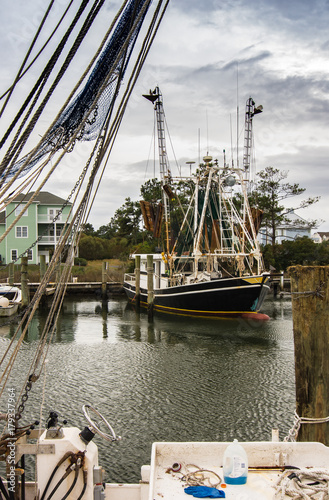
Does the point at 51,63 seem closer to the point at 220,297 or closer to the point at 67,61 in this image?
the point at 67,61

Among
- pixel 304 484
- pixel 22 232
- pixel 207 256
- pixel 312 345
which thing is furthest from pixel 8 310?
pixel 22 232

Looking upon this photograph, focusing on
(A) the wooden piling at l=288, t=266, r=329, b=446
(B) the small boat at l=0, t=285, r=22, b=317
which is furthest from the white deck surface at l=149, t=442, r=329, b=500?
(B) the small boat at l=0, t=285, r=22, b=317

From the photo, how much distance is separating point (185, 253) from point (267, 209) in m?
18.8

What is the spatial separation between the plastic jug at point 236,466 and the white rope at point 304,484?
301mm

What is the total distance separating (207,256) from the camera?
25641 millimetres

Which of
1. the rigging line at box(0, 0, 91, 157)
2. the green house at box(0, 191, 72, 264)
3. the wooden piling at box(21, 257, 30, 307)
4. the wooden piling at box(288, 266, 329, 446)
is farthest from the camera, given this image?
the green house at box(0, 191, 72, 264)

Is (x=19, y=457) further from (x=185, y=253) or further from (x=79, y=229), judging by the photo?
(x=185, y=253)

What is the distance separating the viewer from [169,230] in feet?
98.6

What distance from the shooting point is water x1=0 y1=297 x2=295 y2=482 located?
974 cm

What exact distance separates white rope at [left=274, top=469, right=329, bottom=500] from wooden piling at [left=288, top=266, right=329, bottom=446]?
3.81ft

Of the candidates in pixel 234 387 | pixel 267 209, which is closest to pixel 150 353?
pixel 234 387

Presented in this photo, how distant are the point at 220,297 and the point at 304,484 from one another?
20.7m

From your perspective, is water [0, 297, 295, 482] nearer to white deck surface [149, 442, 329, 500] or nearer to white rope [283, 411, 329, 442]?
white rope [283, 411, 329, 442]

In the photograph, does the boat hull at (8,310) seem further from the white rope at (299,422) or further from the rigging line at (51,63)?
the rigging line at (51,63)
